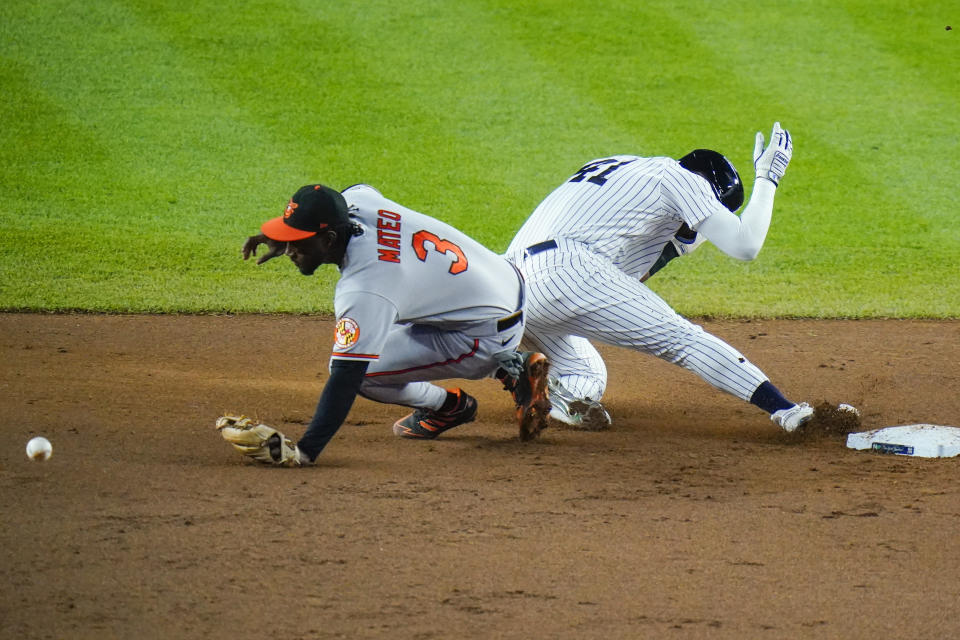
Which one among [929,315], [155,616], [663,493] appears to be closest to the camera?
[155,616]

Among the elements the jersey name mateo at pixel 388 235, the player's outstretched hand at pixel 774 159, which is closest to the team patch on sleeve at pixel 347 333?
the jersey name mateo at pixel 388 235

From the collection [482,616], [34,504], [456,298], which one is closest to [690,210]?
[456,298]

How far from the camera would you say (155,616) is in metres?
3.25

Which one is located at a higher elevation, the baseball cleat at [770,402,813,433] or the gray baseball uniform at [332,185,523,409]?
the gray baseball uniform at [332,185,523,409]

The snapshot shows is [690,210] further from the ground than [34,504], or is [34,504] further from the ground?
[690,210]

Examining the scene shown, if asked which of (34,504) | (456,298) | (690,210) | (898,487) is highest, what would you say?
(690,210)

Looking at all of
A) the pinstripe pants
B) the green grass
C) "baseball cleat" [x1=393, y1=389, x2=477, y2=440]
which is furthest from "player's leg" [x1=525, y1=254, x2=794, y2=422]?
the green grass

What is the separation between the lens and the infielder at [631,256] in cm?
505

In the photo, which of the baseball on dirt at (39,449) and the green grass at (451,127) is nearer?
the baseball on dirt at (39,449)

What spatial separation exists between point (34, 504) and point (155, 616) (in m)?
1.00

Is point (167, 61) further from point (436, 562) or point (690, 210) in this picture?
point (436, 562)

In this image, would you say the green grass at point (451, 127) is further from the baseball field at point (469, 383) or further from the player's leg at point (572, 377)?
the player's leg at point (572, 377)

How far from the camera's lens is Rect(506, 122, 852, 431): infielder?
16.6 feet

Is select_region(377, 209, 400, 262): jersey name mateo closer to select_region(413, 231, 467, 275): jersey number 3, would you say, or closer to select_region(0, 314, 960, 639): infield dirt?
select_region(413, 231, 467, 275): jersey number 3
